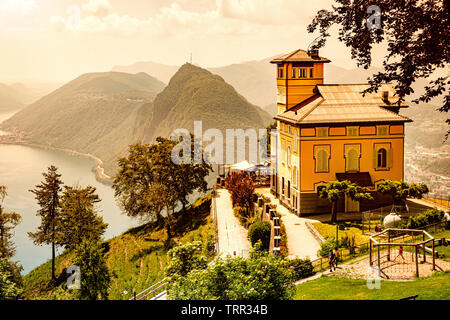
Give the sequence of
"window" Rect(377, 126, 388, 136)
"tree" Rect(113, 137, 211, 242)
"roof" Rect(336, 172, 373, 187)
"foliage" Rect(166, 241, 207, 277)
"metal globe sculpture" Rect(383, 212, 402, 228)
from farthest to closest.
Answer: "tree" Rect(113, 137, 211, 242)
"window" Rect(377, 126, 388, 136)
"roof" Rect(336, 172, 373, 187)
"metal globe sculpture" Rect(383, 212, 402, 228)
"foliage" Rect(166, 241, 207, 277)

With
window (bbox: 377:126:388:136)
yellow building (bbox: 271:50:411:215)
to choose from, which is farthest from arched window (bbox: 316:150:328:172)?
window (bbox: 377:126:388:136)

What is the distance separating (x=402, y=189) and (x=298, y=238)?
28.1 ft

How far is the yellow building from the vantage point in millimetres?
37656

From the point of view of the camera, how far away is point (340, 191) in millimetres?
35438

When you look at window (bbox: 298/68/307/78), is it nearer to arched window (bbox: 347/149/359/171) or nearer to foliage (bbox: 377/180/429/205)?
arched window (bbox: 347/149/359/171)

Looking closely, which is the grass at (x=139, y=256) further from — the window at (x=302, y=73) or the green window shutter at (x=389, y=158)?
the window at (x=302, y=73)

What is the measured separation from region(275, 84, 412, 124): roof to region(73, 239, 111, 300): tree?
56.7ft

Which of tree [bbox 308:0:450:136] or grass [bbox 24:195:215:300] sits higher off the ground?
tree [bbox 308:0:450:136]

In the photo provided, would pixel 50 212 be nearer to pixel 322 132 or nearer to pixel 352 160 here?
pixel 322 132

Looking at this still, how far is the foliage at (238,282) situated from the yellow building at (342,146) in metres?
22.5

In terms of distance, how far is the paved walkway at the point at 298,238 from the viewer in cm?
3014

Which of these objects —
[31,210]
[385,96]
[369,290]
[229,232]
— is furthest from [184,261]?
[31,210]
